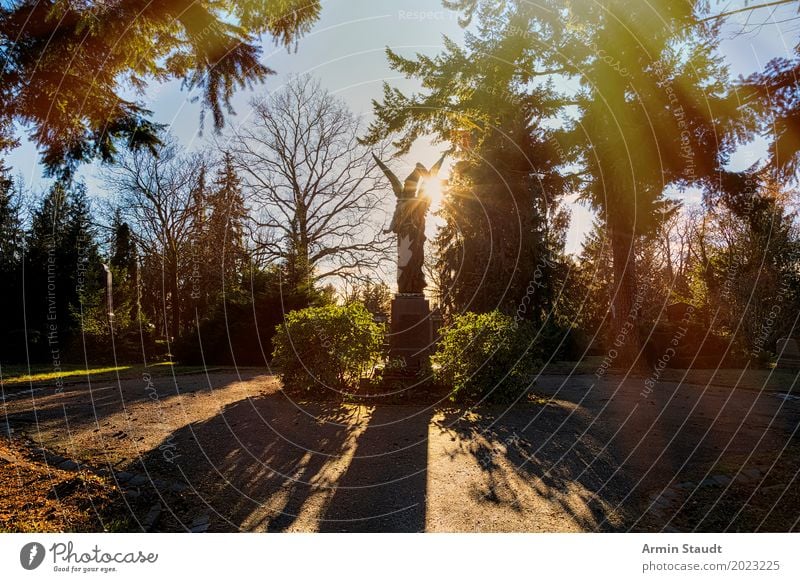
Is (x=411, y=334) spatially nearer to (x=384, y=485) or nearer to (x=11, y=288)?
(x=384, y=485)

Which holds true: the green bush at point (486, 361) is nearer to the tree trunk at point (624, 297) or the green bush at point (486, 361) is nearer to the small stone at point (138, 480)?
the small stone at point (138, 480)

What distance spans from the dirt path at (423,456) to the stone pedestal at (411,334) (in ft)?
8.30

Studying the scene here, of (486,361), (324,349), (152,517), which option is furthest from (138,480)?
(486,361)

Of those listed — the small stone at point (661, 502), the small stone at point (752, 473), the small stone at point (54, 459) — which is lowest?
the small stone at point (752, 473)

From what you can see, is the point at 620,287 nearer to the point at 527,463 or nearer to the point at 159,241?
the point at 527,463

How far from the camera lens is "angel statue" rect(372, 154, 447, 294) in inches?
482

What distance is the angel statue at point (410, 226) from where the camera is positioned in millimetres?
12250

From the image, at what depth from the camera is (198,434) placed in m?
6.71

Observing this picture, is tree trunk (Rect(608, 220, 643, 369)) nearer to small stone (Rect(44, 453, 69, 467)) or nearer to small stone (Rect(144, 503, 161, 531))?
small stone (Rect(144, 503, 161, 531))

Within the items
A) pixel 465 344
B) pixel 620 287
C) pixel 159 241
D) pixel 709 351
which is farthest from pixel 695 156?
pixel 159 241

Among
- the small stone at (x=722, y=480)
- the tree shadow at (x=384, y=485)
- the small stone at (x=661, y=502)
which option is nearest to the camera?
the tree shadow at (x=384, y=485)

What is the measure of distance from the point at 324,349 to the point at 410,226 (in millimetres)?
4660

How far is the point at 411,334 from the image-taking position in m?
11.3

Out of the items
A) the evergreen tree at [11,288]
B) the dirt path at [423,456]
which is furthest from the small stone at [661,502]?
the evergreen tree at [11,288]
